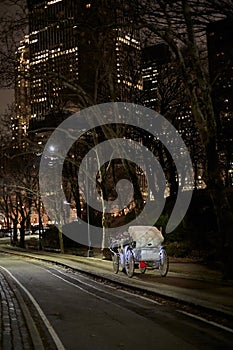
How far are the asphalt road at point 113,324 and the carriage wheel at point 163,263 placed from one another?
3058mm

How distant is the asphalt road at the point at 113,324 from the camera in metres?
9.35

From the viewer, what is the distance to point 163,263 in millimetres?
20938

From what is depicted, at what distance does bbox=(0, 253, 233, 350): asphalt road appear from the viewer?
9352 mm

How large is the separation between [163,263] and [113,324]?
9720 mm

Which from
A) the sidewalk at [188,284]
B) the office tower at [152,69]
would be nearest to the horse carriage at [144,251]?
the sidewalk at [188,284]

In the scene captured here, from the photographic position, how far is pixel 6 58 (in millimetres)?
23250

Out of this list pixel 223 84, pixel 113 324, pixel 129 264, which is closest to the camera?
pixel 113 324

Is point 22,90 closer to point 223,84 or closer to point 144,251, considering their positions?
point 223,84

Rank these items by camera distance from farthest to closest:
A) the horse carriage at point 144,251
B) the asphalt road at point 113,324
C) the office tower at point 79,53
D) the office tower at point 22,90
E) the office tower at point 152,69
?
the office tower at point 152,69, the office tower at point 22,90, the horse carriage at point 144,251, the office tower at point 79,53, the asphalt road at point 113,324

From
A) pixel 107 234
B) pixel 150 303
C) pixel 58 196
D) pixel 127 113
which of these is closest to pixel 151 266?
pixel 150 303

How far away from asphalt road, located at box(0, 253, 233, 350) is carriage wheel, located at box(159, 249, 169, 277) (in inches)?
120

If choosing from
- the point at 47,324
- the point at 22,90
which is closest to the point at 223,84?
the point at 22,90

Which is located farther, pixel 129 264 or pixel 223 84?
pixel 223 84

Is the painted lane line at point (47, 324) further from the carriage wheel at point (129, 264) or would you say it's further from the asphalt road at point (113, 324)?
the carriage wheel at point (129, 264)
